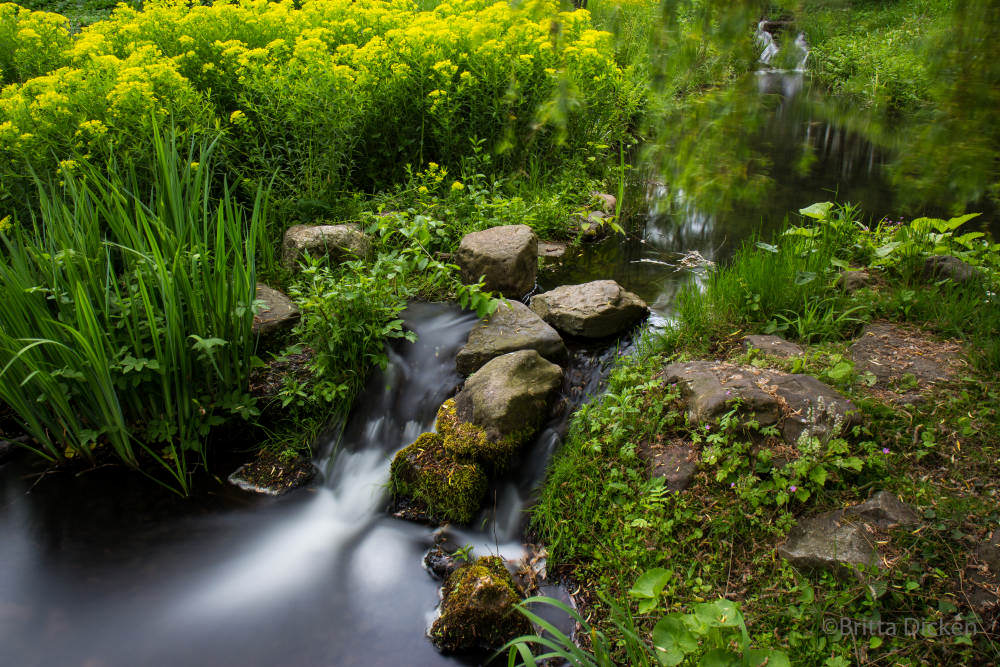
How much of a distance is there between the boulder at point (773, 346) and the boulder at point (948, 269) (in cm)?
104

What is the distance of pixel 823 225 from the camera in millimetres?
4172

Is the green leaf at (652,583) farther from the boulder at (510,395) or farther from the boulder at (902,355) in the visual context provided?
the boulder at (902,355)

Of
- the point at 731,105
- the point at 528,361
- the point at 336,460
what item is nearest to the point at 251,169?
the point at 336,460

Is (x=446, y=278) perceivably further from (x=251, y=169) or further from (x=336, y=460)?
(x=251, y=169)

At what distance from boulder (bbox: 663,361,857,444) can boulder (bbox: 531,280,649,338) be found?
1053mm

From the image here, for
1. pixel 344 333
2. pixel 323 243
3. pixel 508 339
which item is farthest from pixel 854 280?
pixel 323 243

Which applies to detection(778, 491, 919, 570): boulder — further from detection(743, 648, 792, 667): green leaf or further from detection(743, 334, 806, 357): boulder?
detection(743, 334, 806, 357): boulder

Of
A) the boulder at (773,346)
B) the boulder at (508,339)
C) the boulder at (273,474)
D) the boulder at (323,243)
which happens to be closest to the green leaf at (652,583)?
the boulder at (773,346)

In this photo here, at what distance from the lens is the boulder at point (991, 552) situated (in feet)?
6.86

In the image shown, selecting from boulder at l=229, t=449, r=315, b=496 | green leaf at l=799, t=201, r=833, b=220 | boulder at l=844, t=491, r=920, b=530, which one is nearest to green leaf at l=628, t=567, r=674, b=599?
boulder at l=844, t=491, r=920, b=530

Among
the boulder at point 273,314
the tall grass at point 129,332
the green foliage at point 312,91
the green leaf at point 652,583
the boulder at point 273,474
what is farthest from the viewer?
the green foliage at point 312,91

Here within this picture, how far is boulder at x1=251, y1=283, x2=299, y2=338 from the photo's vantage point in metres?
3.88

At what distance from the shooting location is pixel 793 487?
2439mm

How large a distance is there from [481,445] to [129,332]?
1.89 metres
